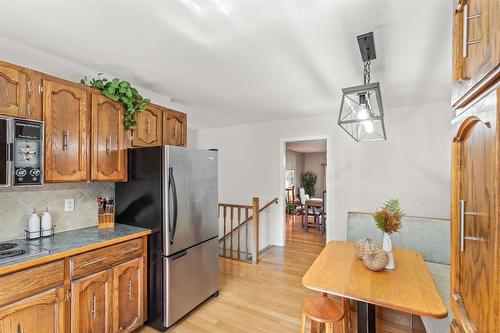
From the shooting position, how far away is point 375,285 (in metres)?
1.58

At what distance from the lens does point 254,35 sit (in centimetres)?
177

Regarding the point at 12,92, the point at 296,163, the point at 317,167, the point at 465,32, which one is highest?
the point at 12,92

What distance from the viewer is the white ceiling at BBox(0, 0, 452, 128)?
4.90 ft

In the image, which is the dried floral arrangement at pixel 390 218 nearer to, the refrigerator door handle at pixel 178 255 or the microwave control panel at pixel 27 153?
the refrigerator door handle at pixel 178 255

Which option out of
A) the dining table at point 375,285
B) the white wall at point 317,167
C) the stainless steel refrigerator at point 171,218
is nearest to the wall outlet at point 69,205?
the stainless steel refrigerator at point 171,218

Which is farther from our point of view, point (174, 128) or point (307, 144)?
point (307, 144)

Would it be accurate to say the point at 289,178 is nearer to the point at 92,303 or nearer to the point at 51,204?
the point at 51,204

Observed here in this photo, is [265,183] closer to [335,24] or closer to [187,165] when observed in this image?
[187,165]

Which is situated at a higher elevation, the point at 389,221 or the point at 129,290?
the point at 389,221

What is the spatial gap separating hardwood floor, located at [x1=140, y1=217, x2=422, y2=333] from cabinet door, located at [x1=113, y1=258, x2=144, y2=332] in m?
0.21

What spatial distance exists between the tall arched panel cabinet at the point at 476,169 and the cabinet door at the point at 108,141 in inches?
94.1

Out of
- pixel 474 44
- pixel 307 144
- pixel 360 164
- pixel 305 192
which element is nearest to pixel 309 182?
pixel 305 192

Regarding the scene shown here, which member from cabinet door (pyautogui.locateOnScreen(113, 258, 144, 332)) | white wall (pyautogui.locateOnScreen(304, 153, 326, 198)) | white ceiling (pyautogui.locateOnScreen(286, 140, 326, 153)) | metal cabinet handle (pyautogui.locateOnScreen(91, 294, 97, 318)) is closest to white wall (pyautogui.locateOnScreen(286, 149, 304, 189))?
white wall (pyautogui.locateOnScreen(304, 153, 326, 198))

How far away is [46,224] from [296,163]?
835 centimetres
